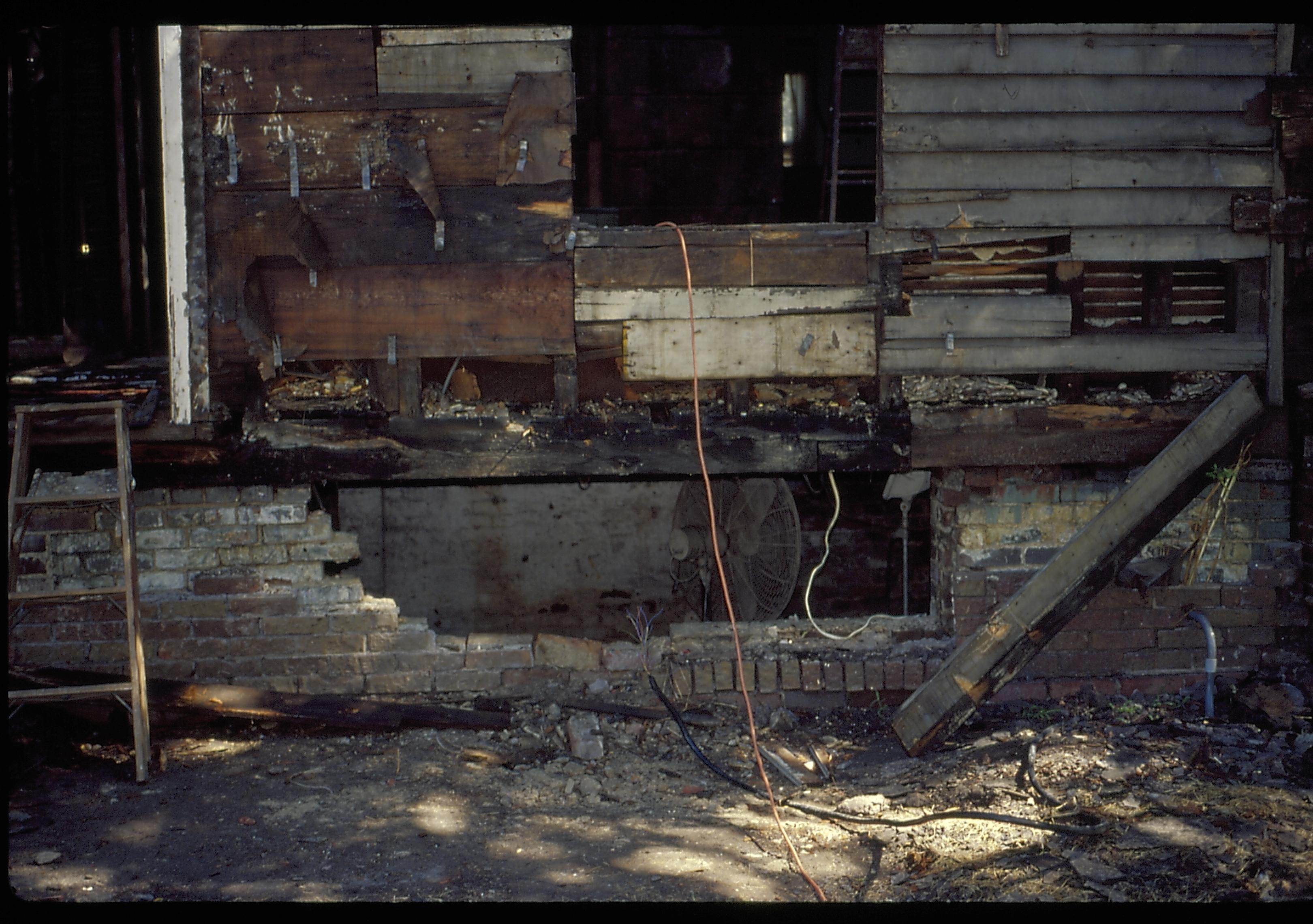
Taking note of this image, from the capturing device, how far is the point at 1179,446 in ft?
14.5

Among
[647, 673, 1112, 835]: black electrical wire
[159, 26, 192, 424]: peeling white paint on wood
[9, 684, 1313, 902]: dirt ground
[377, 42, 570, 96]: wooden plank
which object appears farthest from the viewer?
[377, 42, 570, 96]: wooden plank

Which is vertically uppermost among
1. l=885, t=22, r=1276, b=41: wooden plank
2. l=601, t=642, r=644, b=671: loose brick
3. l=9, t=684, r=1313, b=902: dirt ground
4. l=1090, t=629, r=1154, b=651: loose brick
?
l=885, t=22, r=1276, b=41: wooden plank

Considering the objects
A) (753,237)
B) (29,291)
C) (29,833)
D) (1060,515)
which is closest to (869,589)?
(1060,515)

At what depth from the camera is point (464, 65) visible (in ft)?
14.2

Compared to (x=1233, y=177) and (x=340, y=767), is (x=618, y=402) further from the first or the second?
(x=1233, y=177)

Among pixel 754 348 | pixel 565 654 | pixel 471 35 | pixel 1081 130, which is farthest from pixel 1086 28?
pixel 565 654

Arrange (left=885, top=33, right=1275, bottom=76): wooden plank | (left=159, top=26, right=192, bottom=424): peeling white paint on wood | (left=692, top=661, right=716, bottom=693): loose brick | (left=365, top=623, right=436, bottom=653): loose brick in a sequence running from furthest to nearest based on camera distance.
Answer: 1. (left=692, top=661, right=716, bottom=693): loose brick
2. (left=365, top=623, right=436, bottom=653): loose brick
3. (left=885, top=33, right=1275, bottom=76): wooden plank
4. (left=159, top=26, right=192, bottom=424): peeling white paint on wood

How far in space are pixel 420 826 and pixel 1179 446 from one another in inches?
148

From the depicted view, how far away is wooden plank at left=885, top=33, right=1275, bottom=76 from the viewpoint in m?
4.45

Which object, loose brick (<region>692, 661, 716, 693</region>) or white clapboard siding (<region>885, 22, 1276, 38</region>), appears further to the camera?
loose brick (<region>692, 661, 716, 693</region>)

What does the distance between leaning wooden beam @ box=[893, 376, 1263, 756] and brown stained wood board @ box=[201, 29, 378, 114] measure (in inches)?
146

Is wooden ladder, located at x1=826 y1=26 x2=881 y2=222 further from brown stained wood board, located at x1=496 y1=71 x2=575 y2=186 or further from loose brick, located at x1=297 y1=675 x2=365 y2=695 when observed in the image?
loose brick, located at x1=297 y1=675 x2=365 y2=695

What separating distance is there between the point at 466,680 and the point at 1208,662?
373 cm

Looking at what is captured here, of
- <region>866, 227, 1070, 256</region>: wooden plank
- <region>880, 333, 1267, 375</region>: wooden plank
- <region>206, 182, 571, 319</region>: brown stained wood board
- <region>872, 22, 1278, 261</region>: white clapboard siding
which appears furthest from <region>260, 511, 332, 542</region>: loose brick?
<region>872, 22, 1278, 261</region>: white clapboard siding
